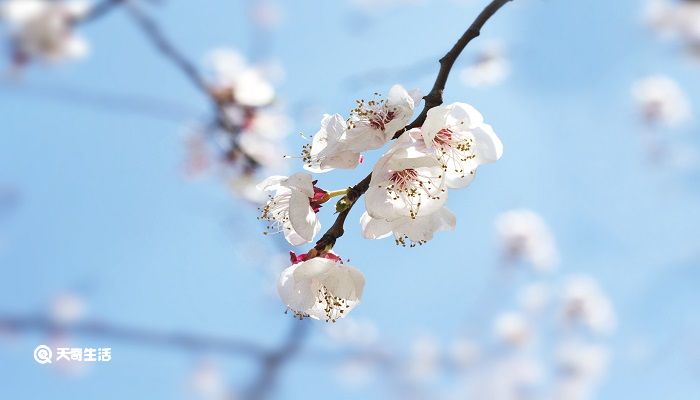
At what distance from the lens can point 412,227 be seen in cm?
124

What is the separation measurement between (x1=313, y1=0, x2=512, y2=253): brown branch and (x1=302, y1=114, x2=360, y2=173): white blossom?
0.20 ft

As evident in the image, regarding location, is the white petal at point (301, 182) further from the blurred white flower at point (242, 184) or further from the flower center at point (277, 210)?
the blurred white flower at point (242, 184)

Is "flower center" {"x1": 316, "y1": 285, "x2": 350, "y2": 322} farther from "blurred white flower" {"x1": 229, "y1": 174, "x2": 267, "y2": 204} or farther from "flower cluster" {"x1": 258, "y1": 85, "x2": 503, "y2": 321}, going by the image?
"blurred white flower" {"x1": 229, "y1": 174, "x2": 267, "y2": 204}

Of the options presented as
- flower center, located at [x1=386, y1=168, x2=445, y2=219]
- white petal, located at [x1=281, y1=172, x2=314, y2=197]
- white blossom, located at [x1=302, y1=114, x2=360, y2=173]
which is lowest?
flower center, located at [x1=386, y1=168, x2=445, y2=219]

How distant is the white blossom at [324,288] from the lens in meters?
1.17

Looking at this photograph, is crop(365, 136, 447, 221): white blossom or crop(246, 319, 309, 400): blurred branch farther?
crop(246, 319, 309, 400): blurred branch

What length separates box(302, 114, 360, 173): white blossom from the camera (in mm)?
1143

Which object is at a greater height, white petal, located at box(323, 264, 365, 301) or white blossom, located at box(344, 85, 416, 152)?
white blossom, located at box(344, 85, 416, 152)

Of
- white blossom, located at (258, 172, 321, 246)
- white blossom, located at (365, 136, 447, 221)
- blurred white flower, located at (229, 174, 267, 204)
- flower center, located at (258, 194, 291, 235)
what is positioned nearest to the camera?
white blossom, located at (365, 136, 447, 221)

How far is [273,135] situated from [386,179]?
8.81 ft

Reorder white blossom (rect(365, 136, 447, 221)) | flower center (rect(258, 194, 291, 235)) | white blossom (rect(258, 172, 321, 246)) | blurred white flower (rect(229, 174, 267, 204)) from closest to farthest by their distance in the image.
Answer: white blossom (rect(365, 136, 447, 221)) → white blossom (rect(258, 172, 321, 246)) → flower center (rect(258, 194, 291, 235)) → blurred white flower (rect(229, 174, 267, 204))

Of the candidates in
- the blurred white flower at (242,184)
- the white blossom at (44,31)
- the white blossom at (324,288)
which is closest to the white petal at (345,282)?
the white blossom at (324,288)

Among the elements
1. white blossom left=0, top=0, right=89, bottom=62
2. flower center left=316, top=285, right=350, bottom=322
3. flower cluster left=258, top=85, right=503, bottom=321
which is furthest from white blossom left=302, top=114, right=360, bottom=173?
white blossom left=0, top=0, right=89, bottom=62

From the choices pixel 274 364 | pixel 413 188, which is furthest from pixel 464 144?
pixel 274 364
